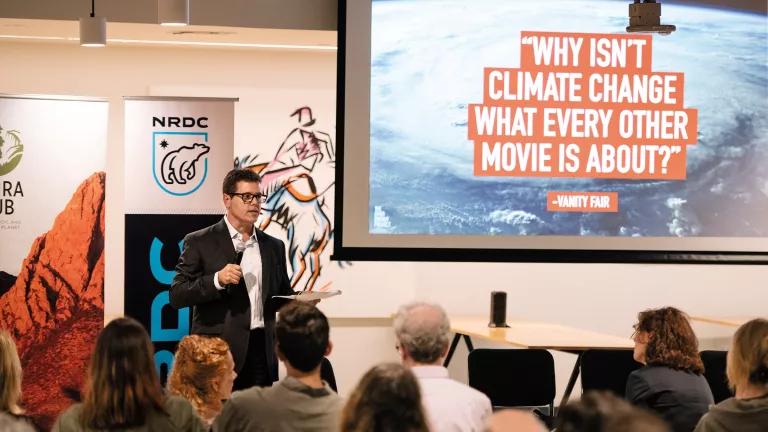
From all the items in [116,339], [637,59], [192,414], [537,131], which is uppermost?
[637,59]

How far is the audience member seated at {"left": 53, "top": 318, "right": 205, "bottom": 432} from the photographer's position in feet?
8.78

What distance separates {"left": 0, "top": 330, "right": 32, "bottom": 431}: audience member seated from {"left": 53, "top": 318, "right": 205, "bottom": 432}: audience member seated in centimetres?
26

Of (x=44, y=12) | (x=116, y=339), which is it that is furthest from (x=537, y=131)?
(x=116, y=339)

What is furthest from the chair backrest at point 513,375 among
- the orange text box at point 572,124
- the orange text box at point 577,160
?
the orange text box at point 572,124

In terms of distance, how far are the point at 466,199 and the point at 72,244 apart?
236 centimetres

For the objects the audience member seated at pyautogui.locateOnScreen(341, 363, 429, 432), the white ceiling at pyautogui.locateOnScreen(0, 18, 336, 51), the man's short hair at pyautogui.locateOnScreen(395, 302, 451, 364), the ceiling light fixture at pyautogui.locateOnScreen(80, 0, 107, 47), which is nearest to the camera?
the audience member seated at pyautogui.locateOnScreen(341, 363, 429, 432)

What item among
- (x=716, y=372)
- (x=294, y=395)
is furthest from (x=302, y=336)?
(x=716, y=372)

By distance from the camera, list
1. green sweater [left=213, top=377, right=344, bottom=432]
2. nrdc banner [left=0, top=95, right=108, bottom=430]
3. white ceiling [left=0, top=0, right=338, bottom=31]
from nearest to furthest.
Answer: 1. green sweater [left=213, top=377, right=344, bottom=432]
2. white ceiling [left=0, top=0, right=338, bottom=31]
3. nrdc banner [left=0, top=95, right=108, bottom=430]

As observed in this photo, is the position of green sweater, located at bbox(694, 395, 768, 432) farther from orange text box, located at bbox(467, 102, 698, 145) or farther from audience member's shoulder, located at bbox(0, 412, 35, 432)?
orange text box, located at bbox(467, 102, 698, 145)

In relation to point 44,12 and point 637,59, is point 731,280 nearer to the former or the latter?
point 637,59

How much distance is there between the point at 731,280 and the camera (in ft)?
26.0

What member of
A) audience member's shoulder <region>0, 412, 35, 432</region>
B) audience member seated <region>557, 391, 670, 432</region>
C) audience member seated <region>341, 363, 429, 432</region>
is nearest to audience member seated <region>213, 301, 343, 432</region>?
audience member's shoulder <region>0, 412, 35, 432</region>

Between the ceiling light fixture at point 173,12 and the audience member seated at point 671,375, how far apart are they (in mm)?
2836

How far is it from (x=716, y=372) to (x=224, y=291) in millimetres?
2769
